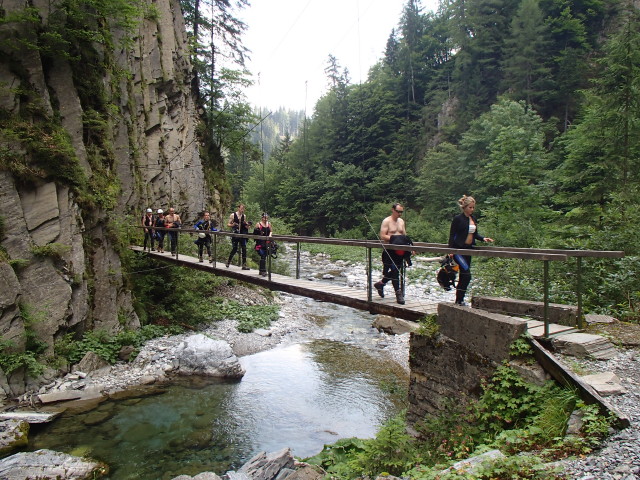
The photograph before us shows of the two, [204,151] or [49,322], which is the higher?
[204,151]

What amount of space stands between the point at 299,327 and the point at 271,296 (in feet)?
16.2

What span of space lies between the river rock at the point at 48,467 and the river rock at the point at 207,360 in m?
4.35

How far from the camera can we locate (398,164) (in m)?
44.3

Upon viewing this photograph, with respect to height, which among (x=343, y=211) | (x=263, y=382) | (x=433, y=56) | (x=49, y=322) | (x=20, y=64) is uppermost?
(x=433, y=56)

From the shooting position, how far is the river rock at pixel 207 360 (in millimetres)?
10938

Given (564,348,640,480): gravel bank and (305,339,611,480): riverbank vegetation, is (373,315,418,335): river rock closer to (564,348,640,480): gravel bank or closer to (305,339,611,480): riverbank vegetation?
(305,339,611,480): riverbank vegetation

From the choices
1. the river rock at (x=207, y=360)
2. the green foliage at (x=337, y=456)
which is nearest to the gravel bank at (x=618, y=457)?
the green foliage at (x=337, y=456)

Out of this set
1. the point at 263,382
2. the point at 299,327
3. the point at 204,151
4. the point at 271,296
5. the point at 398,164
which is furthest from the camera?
the point at 398,164

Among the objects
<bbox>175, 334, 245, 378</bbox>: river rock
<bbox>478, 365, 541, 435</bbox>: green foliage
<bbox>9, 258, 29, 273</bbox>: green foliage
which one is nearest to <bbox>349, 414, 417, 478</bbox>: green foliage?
<bbox>478, 365, 541, 435</bbox>: green foliage

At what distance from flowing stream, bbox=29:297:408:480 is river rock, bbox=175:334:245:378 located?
0.43m

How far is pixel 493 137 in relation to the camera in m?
31.4

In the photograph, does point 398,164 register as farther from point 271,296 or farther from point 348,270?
point 271,296

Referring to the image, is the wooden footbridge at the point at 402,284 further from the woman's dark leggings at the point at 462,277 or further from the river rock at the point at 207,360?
the river rock at the point at 207,360

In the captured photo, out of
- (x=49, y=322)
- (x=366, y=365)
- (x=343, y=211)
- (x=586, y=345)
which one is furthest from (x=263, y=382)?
(x=343, y=211)
